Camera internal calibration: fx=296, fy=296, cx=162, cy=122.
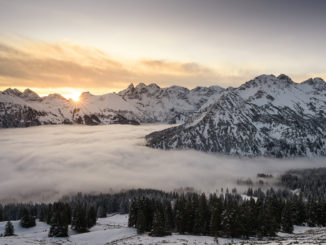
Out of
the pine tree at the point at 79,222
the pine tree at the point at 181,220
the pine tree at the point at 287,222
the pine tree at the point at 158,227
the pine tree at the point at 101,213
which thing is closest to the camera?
the pine tree at the point at 158,227

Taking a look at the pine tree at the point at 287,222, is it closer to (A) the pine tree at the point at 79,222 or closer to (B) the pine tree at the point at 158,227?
(B) the pine tree at the point at 158,227

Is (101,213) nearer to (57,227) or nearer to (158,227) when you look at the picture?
(57,227)

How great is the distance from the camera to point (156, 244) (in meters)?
70.2

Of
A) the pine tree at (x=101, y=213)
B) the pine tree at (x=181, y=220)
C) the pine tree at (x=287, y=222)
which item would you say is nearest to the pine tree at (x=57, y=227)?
the pine tree at (x=181, y=220)

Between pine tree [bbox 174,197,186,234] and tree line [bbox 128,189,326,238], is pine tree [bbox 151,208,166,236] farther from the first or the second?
pine tree [bbox 174,197,186,234]

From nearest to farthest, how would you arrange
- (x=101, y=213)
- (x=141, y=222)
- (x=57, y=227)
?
1. (x=141, y=222)
2. (x=57, y=227)
3. (x=101, y=213)

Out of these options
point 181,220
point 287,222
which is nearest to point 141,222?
point 181,220

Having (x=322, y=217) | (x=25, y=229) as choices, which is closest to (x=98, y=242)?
(x=25, y=229)

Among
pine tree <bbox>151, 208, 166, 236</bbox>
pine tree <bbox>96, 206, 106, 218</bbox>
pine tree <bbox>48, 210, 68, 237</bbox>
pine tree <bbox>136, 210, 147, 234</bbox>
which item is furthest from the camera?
pine tree <bbox>96, 206, 106, 218</bbox>

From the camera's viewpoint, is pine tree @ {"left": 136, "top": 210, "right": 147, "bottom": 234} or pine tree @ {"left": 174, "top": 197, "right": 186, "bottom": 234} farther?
pine tree @ {"left": 136, "top": 210, "right": 147, "bottom": 234}

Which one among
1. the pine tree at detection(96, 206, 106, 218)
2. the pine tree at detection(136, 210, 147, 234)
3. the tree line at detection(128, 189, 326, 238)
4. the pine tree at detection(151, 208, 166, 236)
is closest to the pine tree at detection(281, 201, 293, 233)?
the tree line at detection(128, 189, 326, 238)

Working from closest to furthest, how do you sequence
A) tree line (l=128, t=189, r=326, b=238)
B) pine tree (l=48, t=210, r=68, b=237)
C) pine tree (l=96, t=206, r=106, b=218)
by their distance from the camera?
tree line (l=128, t=189, r=326, b=238), pine tree (l=48, t=210, r=68, b=237), pine tree (l=96, t=206, r=106, b=218)

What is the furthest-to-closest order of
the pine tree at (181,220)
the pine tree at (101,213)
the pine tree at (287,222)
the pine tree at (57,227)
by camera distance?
1. the pine tree at (101,213)
2. the pine tree at (57,227)
3. the pine tree at (287,222)
4. the pine tree at (181,220)

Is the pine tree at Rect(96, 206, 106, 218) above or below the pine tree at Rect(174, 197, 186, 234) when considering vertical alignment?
below
